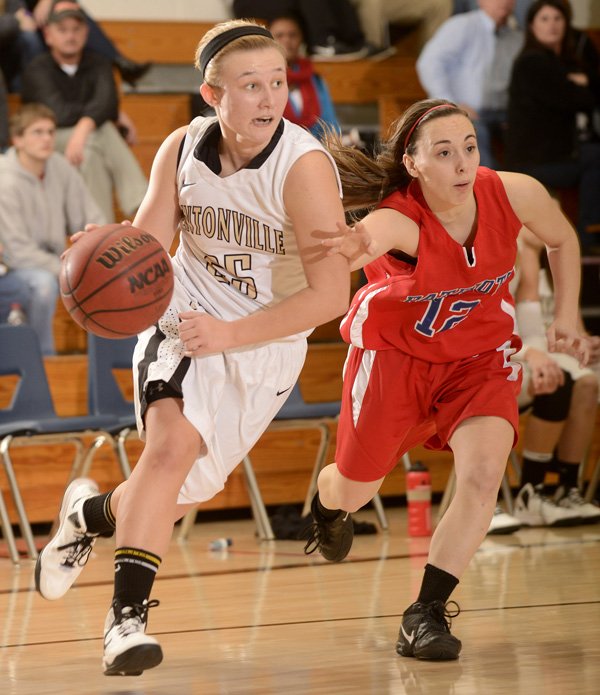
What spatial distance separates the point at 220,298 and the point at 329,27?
6.26 metres

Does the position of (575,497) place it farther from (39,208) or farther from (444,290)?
(39,208)

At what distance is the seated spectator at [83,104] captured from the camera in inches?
301

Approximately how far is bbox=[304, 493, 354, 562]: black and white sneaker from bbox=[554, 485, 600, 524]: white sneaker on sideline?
2.35 metres

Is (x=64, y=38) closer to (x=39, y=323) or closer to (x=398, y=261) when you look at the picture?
(x=39, y=323)

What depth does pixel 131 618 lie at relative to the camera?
2.88m

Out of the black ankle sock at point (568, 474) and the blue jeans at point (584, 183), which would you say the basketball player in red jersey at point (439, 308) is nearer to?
the black ankle sock at point (568, 474)

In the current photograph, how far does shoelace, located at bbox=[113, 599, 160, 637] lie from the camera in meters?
2.86

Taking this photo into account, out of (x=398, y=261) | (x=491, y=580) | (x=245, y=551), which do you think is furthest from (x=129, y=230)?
(x=245, y=551)

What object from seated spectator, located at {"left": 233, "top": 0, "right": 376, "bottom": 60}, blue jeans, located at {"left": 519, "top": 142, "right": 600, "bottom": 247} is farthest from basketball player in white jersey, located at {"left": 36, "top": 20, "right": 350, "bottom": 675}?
seated spectator, located at {"left": 233, "top": 0, "right": 376, "bottom": 60}

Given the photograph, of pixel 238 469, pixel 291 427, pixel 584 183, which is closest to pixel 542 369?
pixel 291 427

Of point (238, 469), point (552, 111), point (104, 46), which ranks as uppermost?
point (104, 46)

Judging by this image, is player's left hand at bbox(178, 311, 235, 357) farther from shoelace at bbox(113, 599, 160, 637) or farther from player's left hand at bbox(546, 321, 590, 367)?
player's left hand at bbox(546, 321, 590, 367)

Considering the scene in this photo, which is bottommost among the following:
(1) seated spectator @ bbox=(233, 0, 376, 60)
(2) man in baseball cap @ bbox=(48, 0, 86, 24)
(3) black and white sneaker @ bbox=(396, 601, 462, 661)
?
(3) black and white sneaker @ bbox=(396, 601, 462, 661)

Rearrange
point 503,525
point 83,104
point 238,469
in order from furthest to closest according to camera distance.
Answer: point 83,104 < point 238,469 < point 503,525
